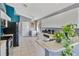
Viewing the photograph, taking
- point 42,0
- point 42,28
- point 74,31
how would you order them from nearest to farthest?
point 42,0 → point 74,31 → point 42,28

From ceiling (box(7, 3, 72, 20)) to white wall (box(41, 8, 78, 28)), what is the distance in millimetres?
125

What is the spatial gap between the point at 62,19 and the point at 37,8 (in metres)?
0.48

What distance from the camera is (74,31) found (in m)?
2.56

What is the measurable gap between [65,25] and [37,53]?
669 millimetres

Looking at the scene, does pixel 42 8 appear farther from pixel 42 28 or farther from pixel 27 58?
pixel 27 58

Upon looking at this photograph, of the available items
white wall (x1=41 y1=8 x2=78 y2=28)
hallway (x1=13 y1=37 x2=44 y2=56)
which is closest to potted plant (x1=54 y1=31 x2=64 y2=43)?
white wall (x1=41 y1=8 x2=78 y2=28)

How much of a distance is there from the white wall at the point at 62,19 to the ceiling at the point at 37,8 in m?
0.12

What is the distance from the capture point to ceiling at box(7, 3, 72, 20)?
2.50m

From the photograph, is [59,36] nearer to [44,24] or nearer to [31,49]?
[44,24]

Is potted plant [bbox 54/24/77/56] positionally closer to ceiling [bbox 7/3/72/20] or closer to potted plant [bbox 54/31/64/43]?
potted plant [bbox 54/31/64/43]

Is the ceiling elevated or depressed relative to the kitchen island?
elevated

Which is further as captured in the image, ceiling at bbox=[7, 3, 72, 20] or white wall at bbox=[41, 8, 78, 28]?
white wall at bbox=[41, 8, 78, 28]

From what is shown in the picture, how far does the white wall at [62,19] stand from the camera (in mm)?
2604

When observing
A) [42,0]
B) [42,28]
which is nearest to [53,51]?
[42,28]
